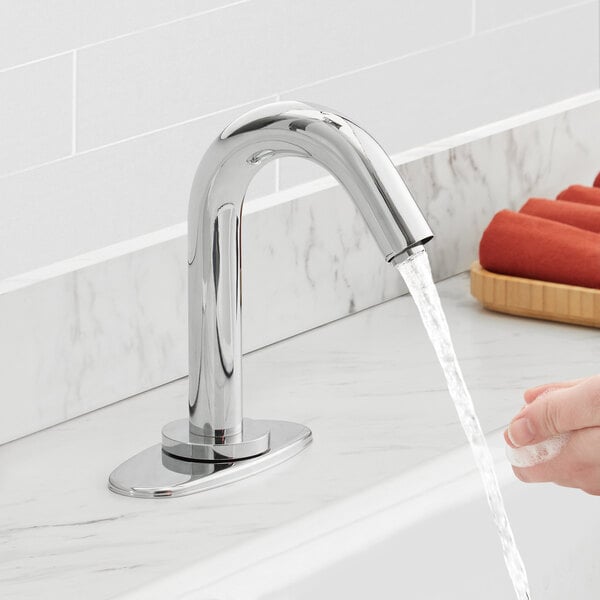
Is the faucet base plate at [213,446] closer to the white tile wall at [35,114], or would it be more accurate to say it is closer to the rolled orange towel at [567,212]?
the white tile wall at [35,114]

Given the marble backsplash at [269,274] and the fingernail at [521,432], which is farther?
the marble backsplash at [269,274]

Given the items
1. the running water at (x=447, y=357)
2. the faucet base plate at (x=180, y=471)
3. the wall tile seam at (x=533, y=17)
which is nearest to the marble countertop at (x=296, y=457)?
the faucet base plate at (x=180, y=471)

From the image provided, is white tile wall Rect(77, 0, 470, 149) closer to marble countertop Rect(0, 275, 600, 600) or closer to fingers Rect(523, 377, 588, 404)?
marble countertop Rect(0, 275, 600, 600)

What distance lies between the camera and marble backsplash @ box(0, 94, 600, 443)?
3.43 ft

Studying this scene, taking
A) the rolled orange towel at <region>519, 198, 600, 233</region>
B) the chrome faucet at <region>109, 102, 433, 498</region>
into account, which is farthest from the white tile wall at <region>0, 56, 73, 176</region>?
the rolled orange towel at <region>519, 198, 600, 233</region>

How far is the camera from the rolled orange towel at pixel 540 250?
1.25 meters

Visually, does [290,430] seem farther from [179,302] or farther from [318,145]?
[318,145]

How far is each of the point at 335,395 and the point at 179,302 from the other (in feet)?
0.44

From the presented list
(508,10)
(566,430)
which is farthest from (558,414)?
(508,10)

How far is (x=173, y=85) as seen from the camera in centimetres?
115

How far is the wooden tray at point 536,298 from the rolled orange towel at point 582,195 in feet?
0.40

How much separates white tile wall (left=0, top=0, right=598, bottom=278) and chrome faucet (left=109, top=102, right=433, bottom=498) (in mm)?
144

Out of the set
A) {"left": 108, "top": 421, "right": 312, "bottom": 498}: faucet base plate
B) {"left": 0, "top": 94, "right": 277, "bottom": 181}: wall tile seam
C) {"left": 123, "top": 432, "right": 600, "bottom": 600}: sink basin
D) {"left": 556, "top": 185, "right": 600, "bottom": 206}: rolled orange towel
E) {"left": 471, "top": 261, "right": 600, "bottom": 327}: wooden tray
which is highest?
{"left": 0, "top": 94, "right": 277, "bottom": 181}: wall tile seam

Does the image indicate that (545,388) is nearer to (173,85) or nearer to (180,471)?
(180,471)
